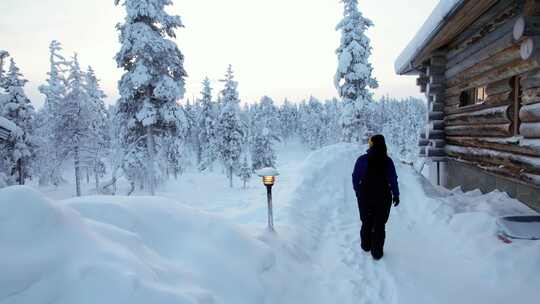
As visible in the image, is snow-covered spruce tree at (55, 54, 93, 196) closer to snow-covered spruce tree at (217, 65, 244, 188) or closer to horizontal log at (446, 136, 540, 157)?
snow-covered spruce tree at (217, 65, 244, 188)

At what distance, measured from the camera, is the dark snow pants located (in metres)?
5.67

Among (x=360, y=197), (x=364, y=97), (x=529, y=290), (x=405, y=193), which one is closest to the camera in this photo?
(x=529, y=290)

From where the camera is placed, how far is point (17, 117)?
27516 millimetres

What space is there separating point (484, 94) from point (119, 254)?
8648 mm

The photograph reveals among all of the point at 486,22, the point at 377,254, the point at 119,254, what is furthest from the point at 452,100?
the point at 119,254

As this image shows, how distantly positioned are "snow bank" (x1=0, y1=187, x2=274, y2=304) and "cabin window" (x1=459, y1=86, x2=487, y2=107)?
272 inches

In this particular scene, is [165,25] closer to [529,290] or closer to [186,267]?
[186,267]

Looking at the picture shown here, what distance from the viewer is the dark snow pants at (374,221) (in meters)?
5.67

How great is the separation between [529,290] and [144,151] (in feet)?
55.6

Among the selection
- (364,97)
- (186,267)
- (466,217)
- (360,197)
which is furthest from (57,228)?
(364,97)

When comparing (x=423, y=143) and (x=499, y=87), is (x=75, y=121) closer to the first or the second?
(x=423, y=143)

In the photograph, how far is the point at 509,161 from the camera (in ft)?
21.7

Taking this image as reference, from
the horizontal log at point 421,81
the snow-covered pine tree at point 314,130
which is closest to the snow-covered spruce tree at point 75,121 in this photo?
the horizontal log at point 421,81

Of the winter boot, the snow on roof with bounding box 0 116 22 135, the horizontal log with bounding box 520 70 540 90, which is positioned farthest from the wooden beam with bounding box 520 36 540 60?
the snow on roof with bounding box 0 116 22 135
